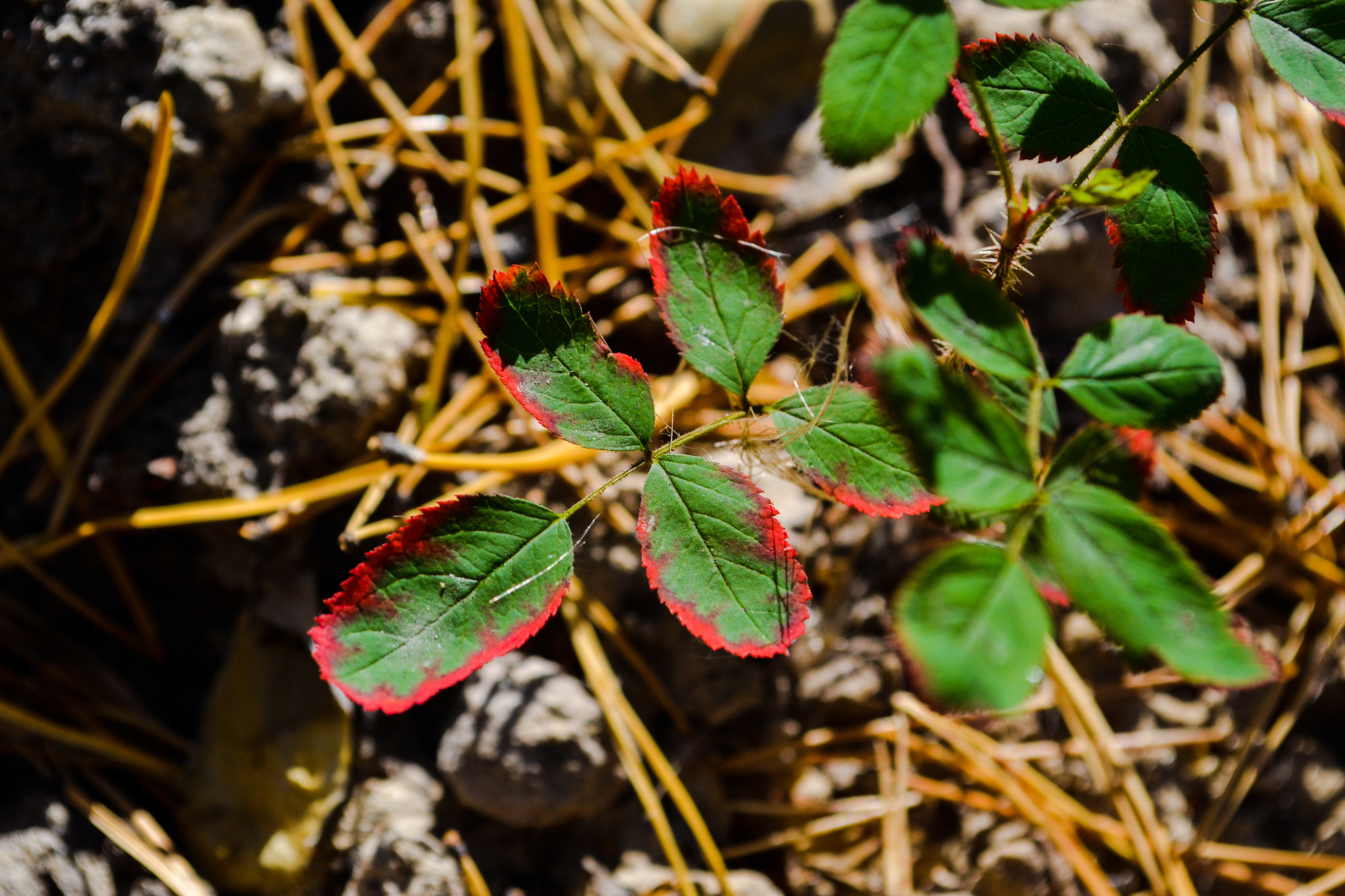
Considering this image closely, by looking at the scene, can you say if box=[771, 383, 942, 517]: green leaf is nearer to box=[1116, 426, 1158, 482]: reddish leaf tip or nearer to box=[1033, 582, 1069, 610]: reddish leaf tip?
box=[1033, 582, 1069, 610]: reddish leaf tip

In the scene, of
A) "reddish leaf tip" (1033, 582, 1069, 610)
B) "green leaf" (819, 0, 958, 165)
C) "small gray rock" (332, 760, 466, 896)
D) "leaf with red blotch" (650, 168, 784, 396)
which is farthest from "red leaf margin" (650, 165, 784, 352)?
"small gray rock" (332, 760, 466, 896)

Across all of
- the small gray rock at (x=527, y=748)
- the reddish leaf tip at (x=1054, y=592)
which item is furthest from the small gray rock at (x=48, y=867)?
the reddish leaf tip at (x=1054, y=592)

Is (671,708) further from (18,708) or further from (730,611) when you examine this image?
(18,708)

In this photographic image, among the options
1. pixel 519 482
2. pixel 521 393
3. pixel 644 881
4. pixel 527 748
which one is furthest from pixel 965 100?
pixel 644 881

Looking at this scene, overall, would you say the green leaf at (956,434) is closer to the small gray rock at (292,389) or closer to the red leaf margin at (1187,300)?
the red leaf margin at (1187,300)

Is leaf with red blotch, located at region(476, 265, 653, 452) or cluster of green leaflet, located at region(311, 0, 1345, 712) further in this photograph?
leaf with red blotch, located at region(476, 265, 653, 452)

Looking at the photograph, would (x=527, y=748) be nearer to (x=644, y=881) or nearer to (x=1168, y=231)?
(x=644, y=881)

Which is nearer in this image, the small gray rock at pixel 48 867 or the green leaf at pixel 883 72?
the green leaf at pixel 883 72
